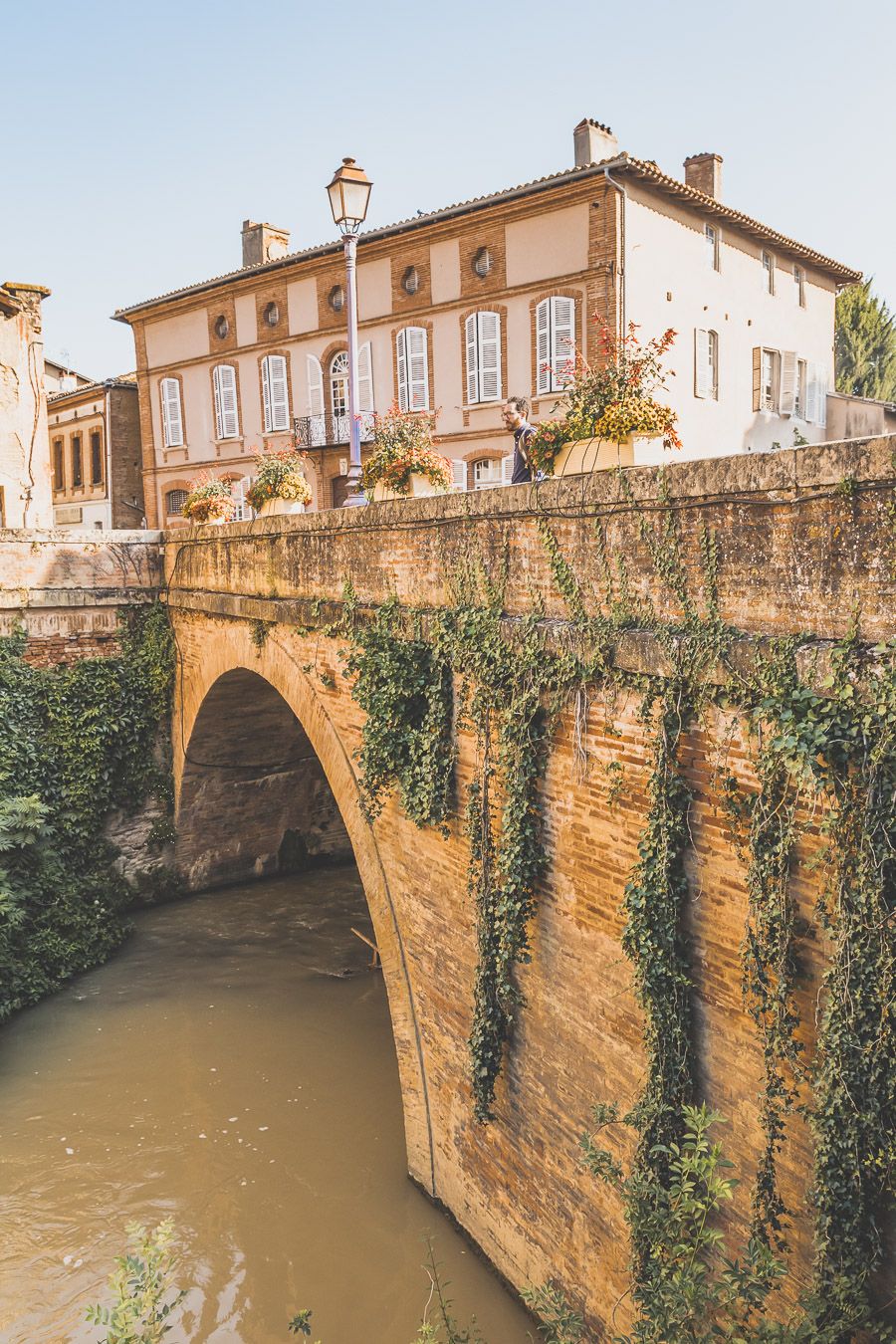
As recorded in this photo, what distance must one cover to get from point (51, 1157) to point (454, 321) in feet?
53.6

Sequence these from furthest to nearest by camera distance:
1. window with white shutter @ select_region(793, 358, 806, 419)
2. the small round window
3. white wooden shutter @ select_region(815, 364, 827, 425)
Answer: white wooden shutter @ select_region(815, 364, 827, 425) < window with white shutter @ select_region(793, 358, 806, 419) < the small round window

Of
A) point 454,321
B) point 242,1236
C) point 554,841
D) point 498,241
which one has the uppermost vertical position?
point 498,241

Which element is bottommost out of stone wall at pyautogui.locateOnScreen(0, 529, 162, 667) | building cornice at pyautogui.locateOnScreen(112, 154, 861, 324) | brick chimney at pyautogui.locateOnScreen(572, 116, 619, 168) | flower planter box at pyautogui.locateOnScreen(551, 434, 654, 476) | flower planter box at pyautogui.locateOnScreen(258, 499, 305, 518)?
stone wall at pyautogui.locateOnScreen(0, 529, 162, 667)

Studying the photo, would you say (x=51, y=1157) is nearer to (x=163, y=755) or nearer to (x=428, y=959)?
(x=428, y=959)

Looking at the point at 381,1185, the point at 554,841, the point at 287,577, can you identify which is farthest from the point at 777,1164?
the point at 287,577

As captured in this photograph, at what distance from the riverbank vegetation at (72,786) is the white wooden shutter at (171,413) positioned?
46.9ft

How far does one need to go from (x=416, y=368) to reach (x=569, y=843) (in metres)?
16.8

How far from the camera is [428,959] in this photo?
6.84 meters

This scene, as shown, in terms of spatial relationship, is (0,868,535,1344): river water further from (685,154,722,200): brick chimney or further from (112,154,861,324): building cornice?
(685,154,722,200): brick chimney

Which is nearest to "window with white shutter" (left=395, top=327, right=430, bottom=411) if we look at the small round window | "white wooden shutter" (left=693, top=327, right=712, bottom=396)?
the small round window

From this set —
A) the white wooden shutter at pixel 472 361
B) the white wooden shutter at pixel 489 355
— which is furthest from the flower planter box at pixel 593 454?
the white wooden shutter at pixel 472 361

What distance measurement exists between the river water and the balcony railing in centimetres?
1313

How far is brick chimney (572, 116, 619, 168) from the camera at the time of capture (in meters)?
17.8

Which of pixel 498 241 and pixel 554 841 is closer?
pixel 554 841
